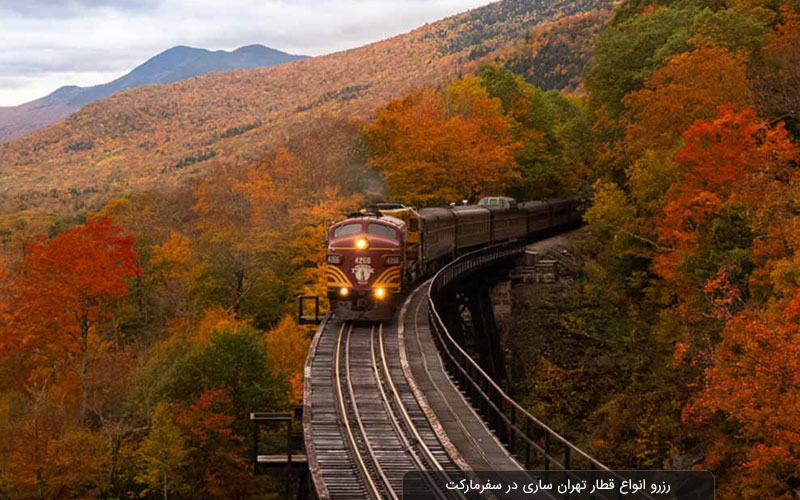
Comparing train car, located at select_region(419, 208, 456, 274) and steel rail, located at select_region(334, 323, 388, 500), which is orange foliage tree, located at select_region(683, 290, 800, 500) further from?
train car, located at select_region(419, 208, 456, 274)

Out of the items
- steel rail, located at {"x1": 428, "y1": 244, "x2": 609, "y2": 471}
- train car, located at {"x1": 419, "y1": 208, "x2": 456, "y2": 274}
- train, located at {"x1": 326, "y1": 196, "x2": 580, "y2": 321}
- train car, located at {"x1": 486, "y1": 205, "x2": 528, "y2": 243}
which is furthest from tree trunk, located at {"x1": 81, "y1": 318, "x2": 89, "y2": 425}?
train car, located at {"x1": 486, "y1": 205, "x2": 528, "y2": 243}

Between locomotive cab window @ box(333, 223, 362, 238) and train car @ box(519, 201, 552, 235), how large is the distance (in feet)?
95.6

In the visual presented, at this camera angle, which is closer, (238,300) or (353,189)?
(238,300)

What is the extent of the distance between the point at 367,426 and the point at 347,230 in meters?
11.2

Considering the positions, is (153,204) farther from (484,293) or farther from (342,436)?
(342,436)

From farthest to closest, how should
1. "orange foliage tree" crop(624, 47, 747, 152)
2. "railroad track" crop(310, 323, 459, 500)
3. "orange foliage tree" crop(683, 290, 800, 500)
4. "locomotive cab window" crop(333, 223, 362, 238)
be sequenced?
"orange foliage tree" crop(624, 47, 747, 152) → "locomotive cab window" crop(333, 223, 362, 238) → "orange foliage tree" crop(683, 290, 800, 500) → "railroad track" crop(310, 323, 459, 500)

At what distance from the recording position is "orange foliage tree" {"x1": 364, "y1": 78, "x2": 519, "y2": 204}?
5519 centimetres

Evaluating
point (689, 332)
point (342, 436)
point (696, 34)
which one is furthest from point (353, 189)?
point (342, 436)

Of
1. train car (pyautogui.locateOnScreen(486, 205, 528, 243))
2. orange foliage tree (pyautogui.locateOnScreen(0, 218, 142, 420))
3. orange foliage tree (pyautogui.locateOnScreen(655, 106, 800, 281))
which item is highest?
orange foliage tree (pyautogui.locateOnScreen(655, 106, 800, 281))

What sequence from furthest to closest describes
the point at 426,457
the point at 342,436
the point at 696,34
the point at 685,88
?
the point at 696,34 → the point at 685,88 → the point at 342,436 → the point at 426,457

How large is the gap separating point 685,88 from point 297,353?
2363 cm

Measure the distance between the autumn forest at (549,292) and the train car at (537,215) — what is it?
307 centimetres

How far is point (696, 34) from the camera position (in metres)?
38.3

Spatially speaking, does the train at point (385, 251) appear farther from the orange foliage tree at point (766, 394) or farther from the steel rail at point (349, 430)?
the orange foliage tree at point (766, 394)
